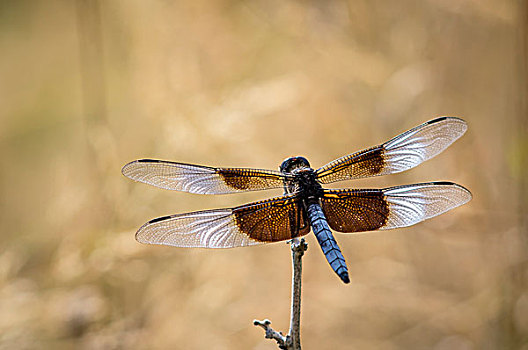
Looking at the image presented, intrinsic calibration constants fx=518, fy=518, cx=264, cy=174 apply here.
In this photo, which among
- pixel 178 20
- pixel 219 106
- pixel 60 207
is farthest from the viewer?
pixel 178 20

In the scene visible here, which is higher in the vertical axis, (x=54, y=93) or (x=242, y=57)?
(x=54, y=93)

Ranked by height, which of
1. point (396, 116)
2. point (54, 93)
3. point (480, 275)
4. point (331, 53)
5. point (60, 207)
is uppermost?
point (54, 93)

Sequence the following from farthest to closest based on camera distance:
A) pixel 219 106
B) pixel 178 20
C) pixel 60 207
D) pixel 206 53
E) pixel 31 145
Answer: pixel 31 145, pixel 206 53, pixel 178 20, pixel 219 106, pixel 60 207

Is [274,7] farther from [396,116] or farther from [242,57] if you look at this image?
[396,116]

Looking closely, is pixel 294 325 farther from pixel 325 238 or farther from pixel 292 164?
pixel 292 164

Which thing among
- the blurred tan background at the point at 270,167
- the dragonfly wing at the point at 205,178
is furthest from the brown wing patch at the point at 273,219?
the blurred tan background at the point at 270,167

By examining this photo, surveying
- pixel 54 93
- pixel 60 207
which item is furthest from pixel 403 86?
pixel 54 93

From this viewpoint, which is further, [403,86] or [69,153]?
[69,153]

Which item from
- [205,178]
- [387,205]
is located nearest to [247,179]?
[205,178]

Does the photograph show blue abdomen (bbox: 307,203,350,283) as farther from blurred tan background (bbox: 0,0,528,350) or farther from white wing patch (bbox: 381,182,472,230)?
blurred tan background (bbox: 0,0,528,350)
